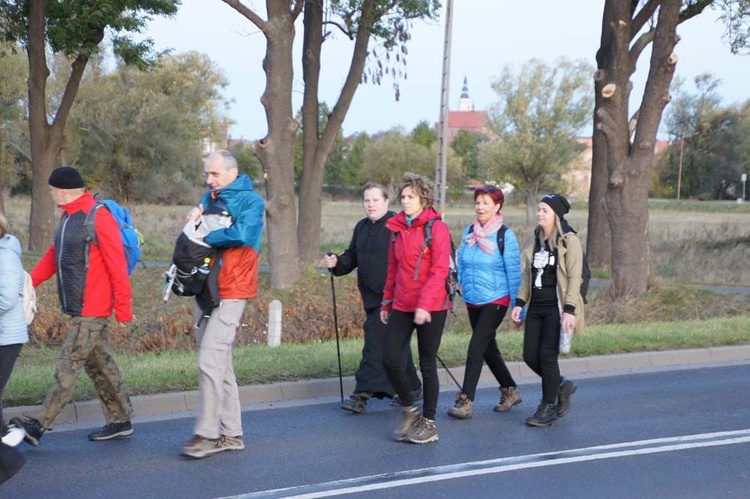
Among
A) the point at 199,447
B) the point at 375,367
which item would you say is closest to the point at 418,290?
the point at 375,367

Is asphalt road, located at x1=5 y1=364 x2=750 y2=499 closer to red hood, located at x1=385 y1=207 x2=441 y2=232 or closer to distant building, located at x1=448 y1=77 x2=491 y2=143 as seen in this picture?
red hood, located at x1=385 y1=207 x2=441 y2=232

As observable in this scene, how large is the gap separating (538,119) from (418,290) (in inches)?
1794

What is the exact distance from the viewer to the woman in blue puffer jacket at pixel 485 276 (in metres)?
8.00

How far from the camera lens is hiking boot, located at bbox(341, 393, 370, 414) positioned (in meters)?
8.42

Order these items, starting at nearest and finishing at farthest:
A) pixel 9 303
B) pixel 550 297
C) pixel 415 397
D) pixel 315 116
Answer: pixel 9 303, pixel 550 297, pixel 415 397, pixel 315 116

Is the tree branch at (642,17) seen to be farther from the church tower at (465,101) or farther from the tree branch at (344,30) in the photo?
the church tower at (465,101)

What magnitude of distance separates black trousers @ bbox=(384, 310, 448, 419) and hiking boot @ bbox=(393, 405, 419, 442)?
3.1 inches

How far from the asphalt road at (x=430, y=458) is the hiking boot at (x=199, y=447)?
0.06 metres

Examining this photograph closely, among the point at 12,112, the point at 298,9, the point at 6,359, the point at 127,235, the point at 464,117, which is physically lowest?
the point at 6,359

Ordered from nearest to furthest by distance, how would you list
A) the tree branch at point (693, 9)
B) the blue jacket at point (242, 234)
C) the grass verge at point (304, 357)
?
the blue jacket at point (242, 234) < the grass verge at point (304, 357) < the tree branch at point (693, 9)

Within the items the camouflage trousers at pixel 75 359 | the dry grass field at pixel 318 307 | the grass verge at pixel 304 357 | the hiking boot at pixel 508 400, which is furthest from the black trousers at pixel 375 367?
the dry grass field at pixel 318 307

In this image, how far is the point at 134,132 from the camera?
47.4 meters

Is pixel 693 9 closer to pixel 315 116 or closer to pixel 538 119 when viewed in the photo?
pixel 315 116

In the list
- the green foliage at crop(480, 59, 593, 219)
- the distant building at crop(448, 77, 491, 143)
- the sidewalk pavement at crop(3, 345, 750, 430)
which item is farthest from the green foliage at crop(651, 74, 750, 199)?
the sidewalk pavement at crop(3, 345, 750, 430)
